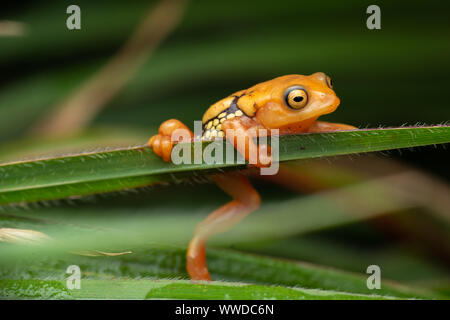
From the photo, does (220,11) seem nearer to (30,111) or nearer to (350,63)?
(350,63)

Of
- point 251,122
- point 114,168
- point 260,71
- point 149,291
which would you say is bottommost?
point 149,291

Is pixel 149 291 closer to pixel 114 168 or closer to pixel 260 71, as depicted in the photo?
pixel 114 168

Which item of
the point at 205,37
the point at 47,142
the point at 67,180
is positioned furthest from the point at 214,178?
the point at 205,37

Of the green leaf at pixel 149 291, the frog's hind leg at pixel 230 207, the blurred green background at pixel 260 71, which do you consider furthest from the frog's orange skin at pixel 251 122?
the blurred green background at pixel 260 71

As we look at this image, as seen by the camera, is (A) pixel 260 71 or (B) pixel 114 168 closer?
(B) pixel 114 168

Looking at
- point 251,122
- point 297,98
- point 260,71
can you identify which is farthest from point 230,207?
point 260,71

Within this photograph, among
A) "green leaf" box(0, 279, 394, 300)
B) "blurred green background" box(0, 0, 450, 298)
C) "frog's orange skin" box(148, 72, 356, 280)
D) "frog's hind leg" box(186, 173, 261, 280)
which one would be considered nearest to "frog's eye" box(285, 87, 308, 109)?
"frog's orange skin" box(148, 72, 356, 280)

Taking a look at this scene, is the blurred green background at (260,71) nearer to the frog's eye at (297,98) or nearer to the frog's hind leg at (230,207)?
the frog's hind leg at (230,207)
